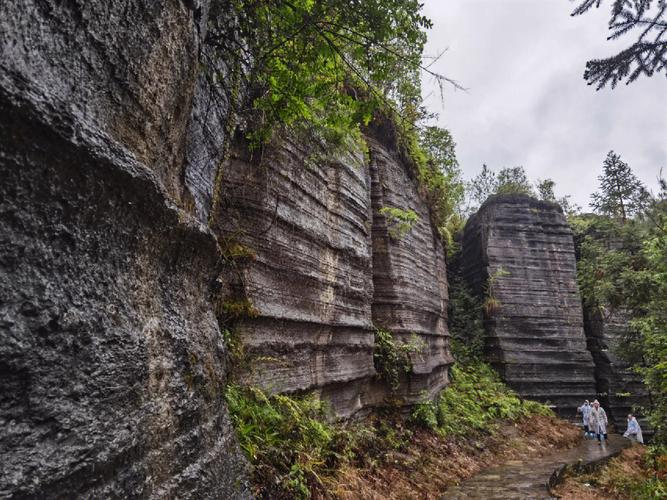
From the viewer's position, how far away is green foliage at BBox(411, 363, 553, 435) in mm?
10586

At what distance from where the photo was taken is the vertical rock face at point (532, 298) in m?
18.5

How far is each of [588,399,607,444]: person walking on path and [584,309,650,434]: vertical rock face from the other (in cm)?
389

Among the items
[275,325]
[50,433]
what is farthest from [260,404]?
[50,433]

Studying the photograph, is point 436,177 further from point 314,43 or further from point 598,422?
point 314,43

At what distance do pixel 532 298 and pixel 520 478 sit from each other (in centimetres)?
1238

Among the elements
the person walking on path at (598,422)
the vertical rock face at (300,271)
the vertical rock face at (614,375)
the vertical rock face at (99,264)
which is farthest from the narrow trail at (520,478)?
the vertical rock face at (614,375)

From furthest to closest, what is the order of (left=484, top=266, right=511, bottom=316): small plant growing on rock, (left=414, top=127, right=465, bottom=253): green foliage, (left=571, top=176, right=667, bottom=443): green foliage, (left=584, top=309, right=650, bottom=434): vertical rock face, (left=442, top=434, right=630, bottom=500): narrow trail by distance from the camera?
(left=484, top=266, right=511, bottom=316): small plant growing on rock, (left=584, top=309, right=650, bottom=434): vertical rock face, (left=414, top=127, right=465, bottom=253): green foliage, (left=571, top=176, right=667, bottom=443): green foliage, (left=442, top=434, right=630, bottom=500): narrow trail

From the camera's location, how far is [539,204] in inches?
845

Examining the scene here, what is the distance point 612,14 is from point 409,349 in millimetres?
7318

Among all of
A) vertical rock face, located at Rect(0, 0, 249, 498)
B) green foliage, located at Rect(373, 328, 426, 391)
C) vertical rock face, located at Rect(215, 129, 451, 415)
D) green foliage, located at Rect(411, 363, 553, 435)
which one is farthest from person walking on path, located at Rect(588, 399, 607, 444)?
vertical rock face, located at Rect(0, 0, 249, 498)

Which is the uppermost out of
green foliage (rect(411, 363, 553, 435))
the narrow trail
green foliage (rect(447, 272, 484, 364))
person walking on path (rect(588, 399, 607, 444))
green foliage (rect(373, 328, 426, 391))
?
green foliage (rect(447, 272, 484, 364))

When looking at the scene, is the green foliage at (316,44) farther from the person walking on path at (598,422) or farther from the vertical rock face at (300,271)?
the person walking on path at (598,422)

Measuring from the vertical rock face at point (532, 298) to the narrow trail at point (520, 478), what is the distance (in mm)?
5673

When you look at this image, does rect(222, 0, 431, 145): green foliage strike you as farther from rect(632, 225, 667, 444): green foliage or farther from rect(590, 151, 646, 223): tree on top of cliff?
rect(590, 151, 646, 223): tree on top of cliff
